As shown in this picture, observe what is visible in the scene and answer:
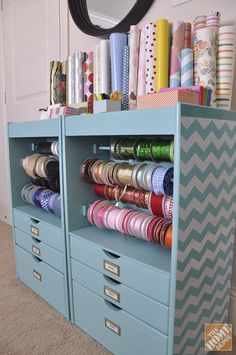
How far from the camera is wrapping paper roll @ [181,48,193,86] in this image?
1.07 m

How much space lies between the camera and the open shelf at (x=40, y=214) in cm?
143

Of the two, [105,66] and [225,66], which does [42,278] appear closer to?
[105,66]

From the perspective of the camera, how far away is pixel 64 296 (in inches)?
52.8

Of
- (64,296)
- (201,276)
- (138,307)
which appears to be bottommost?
(64,296)

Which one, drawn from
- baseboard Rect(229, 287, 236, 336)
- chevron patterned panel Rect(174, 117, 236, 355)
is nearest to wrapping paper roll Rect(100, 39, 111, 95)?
chevron patterned panel Rect(174, 117, 236, 355)

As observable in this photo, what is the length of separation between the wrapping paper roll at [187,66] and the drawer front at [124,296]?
0.82 meters

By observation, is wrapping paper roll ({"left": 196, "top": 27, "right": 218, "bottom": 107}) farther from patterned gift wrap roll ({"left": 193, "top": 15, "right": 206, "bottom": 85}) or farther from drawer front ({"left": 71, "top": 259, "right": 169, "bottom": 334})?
drawer front ({"left": 71, "top": 259, "right": 169, "bottom": 334})

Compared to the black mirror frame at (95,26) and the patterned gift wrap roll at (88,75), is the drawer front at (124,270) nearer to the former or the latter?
the patterned gift wrap roll at (88,75)

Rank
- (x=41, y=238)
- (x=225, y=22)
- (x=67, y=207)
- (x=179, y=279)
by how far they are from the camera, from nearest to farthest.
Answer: (x=179, y=279) → (x=225, y=22) → (x=67, y=207) → (x=41, y=238)

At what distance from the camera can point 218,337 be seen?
45.4 inches

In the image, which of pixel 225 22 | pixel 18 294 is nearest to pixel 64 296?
pixel 18 294

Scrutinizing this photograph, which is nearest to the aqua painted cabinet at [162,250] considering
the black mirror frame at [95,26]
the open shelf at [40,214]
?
the open shelf at [40,214]

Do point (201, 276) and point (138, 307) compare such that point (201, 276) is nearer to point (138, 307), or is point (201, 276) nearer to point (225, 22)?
point (138, 307)

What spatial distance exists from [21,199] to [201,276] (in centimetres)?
118
